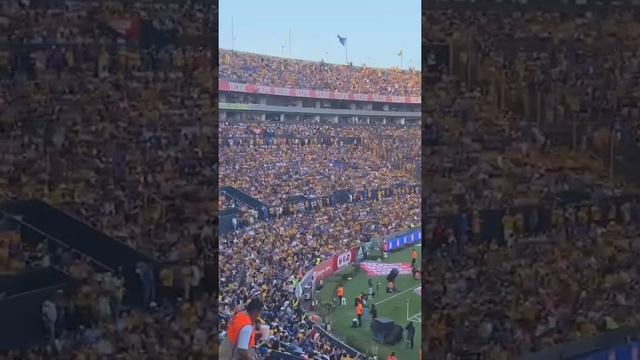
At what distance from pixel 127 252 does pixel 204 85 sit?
3.05ft

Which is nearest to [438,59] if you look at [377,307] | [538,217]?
[538,217]

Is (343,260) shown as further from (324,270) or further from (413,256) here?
(413,256)

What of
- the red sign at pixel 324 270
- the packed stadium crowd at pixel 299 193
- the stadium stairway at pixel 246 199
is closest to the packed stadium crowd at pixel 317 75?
the packed stadium crowd at pixel 299 193

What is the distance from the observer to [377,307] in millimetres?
10633

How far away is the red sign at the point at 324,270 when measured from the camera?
1120 centimetres

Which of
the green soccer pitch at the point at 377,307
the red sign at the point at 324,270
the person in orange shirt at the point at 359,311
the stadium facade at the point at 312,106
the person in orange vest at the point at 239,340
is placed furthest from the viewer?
the stadium facade at the point at 312,106

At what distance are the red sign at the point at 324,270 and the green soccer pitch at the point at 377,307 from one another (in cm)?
9

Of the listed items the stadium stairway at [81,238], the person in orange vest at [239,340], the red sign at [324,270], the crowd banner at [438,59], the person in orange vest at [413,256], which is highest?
the crowd banner at [438,59]

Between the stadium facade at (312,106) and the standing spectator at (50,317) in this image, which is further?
the stadium facade at (312,106)

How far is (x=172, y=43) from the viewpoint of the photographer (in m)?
4.52

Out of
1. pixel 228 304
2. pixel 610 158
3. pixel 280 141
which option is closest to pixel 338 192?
pixel 280 141

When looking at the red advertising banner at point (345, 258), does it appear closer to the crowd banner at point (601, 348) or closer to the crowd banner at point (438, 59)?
the crowd banner at point (601, 348)

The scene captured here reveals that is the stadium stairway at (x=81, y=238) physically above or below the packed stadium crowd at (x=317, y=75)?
below

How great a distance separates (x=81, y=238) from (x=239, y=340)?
9.22ft
